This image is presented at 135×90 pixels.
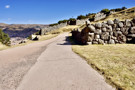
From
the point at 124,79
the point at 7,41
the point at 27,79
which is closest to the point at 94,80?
the point at 124,79

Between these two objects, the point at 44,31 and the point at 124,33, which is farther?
the point at 44,31

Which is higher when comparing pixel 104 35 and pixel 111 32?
pixel 111 32

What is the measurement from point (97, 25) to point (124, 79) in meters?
9.44

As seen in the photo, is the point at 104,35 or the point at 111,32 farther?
the point at 111,32

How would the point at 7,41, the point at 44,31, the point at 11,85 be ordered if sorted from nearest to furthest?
the point at 11,85, the point at 44,31, the point at 7,41

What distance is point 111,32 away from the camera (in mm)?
12555

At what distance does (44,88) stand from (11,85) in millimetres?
1126

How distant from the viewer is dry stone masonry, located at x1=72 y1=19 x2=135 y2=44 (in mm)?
12352

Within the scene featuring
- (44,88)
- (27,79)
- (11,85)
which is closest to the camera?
(44,88)

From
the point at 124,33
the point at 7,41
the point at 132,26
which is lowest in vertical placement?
the point at 7,41

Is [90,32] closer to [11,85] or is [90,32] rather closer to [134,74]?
[134,74]

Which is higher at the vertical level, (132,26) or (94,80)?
(132,26)

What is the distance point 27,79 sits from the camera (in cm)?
A: 398

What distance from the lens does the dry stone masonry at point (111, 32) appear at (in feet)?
40.5
